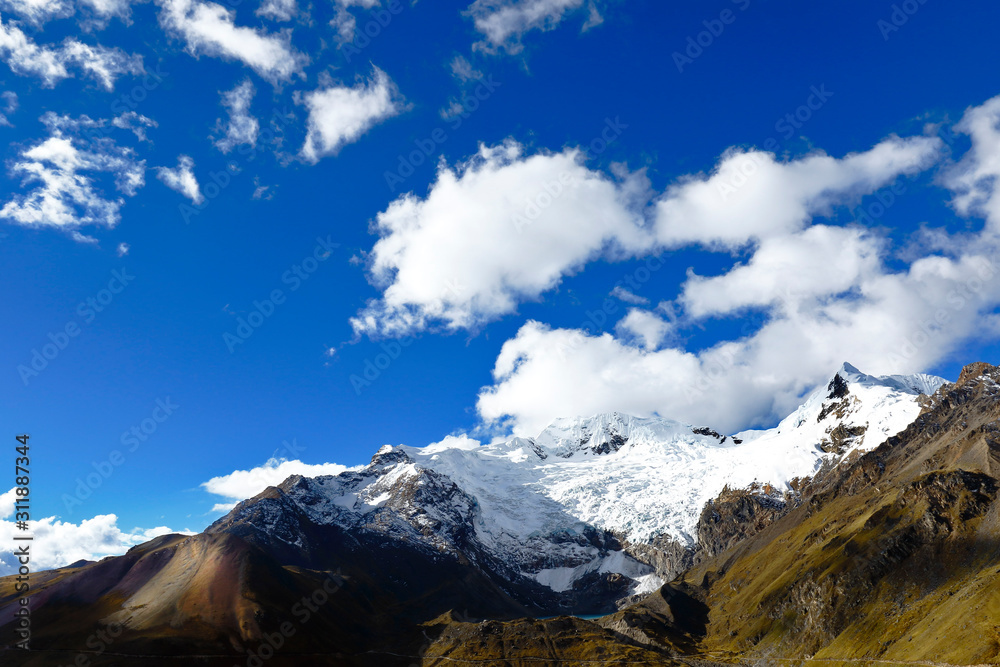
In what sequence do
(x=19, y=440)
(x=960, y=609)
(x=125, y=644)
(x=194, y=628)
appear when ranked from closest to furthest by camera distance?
(x=19, y=440), (x=960, y=609), (x=125, y=644), (x=194, y=628)

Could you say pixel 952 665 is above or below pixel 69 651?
below

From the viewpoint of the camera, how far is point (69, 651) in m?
163

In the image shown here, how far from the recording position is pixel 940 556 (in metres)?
197

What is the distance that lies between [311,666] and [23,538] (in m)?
140

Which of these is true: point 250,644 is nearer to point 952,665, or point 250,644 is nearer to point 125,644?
point 125,644

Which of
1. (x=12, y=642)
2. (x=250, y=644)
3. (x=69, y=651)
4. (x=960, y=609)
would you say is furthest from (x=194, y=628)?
(x=960, y=609)

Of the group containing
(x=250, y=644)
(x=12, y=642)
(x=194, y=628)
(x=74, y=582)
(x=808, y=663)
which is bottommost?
(x=808, y=663)

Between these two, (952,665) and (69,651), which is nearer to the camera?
(952,665)

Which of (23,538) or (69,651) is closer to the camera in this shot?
(23,538)

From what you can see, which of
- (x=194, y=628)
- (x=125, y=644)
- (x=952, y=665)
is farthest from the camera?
(x=194, y=628)

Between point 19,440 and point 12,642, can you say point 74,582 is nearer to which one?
point 12,642

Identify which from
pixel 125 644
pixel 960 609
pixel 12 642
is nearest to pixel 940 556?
pixel 960 609

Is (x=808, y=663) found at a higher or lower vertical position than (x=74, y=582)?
lower

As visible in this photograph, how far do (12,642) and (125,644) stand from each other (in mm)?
27458
